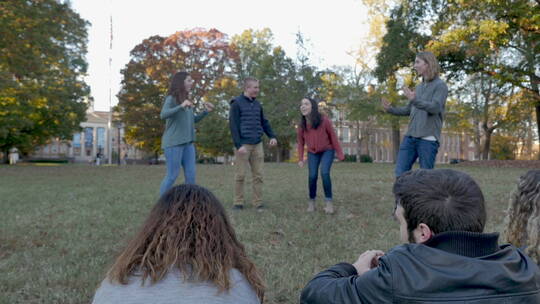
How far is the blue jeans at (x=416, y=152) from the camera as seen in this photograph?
6117mm

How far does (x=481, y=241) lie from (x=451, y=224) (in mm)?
119

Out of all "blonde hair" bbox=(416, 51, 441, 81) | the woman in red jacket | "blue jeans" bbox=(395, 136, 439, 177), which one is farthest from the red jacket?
"blonde hair" bbox=(416, 51, 441, 81)

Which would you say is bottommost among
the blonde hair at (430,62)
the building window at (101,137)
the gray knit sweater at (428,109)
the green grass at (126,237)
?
the green grass at (126,237)

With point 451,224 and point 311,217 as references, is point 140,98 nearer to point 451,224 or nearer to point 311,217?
point 311,217

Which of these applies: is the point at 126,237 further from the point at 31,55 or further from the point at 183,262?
the point at 31,55

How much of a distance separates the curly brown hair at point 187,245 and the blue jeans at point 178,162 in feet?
15.7

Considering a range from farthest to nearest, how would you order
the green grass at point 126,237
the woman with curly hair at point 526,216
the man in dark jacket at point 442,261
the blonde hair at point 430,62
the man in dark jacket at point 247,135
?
the man in dark jacket at point 247,135
the blonde hair at point 430,62
the green grass at point 126,237
the woman with curly hair at point 526,216
the man in dark jacket at point 442,261

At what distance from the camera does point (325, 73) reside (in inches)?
1575

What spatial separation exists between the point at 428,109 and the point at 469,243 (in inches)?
180

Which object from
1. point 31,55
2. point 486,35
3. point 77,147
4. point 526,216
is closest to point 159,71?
point 31,55

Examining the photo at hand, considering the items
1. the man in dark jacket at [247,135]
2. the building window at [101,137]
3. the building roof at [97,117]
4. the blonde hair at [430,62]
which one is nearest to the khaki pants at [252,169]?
the man in dark jacket at [247,135]

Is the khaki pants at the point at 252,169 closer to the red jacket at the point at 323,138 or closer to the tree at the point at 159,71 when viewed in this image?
the red jacket at the point at 323,138

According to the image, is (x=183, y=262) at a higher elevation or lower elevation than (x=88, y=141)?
lower

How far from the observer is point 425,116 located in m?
6.18
